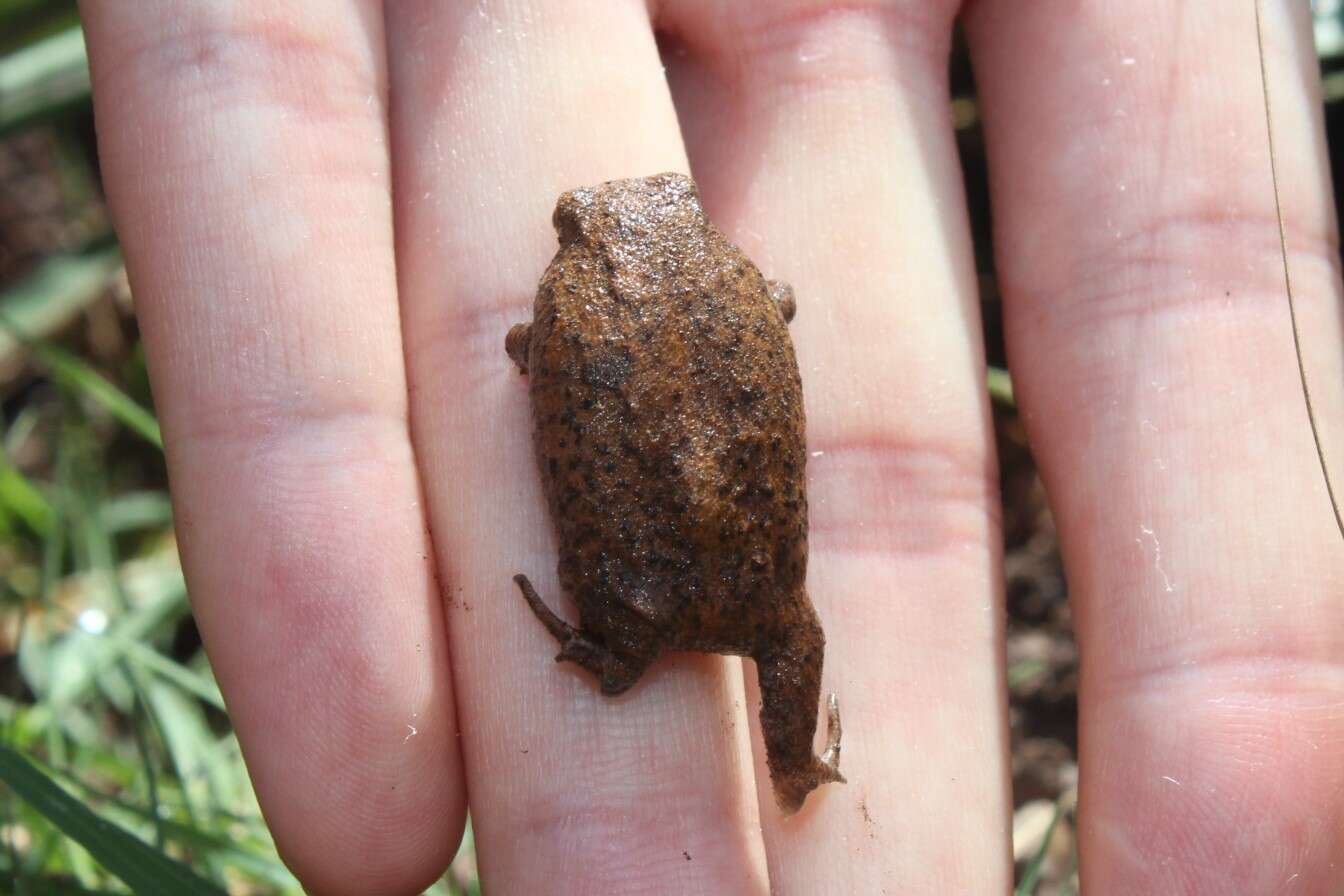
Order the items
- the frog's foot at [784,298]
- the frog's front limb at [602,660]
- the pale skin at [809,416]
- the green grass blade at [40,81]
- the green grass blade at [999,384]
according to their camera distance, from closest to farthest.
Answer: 1. the pale skin at [809,416]
2. the frog's front limb at [602,660]
3. the frog's foot at [784,298]
4. the green grass blade at [40,81]
5. the green grass blade at [999,384]

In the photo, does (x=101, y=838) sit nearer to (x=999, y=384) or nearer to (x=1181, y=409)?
(x=1181, y=409)

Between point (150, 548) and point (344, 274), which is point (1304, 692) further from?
point (150, 548)

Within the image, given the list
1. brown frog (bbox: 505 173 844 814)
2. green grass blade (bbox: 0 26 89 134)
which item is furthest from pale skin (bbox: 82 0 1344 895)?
green grass blade (bbox: 0 26 89 134)

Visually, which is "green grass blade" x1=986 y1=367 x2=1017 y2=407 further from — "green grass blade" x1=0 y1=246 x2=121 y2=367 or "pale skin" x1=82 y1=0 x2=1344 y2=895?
"green grass blade" x1=0 y1=246 x2=121 y2=367

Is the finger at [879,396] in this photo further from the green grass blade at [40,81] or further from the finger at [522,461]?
the green grass blade at [40,81]

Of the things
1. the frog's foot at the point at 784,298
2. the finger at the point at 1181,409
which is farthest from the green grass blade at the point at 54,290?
the finger at the point at 1181,409

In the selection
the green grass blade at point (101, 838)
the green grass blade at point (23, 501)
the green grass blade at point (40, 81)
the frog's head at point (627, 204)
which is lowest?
the green grass blade at point (101, 838)
